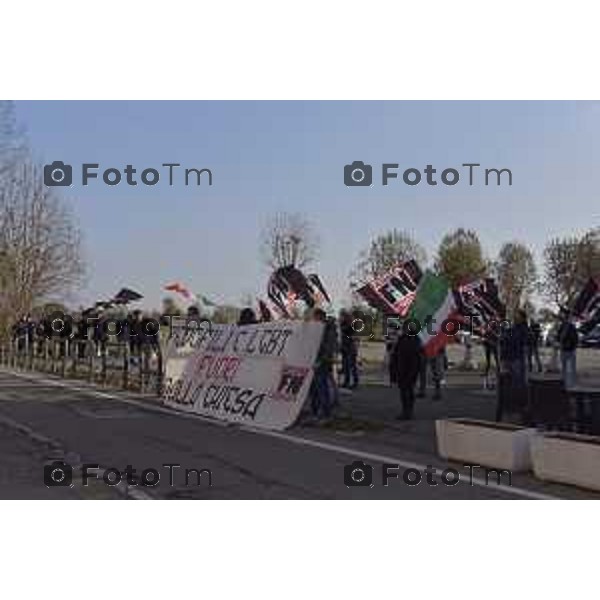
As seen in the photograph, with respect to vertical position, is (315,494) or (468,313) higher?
(468,313)

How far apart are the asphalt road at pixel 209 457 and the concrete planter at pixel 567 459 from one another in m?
0.17

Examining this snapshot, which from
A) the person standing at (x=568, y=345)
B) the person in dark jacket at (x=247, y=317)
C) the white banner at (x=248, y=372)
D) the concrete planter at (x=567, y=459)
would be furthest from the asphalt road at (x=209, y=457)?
the person standing at (x=568, y=345)

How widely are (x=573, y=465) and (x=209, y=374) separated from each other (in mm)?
10221

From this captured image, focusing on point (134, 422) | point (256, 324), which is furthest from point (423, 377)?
point (134, 422)

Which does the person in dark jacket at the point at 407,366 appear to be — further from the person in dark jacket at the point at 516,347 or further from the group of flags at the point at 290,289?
Result: the group of flags at the point at 290,289

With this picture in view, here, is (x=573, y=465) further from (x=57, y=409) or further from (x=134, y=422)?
(x=57, y=409)

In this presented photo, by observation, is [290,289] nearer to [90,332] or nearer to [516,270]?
[90,332]

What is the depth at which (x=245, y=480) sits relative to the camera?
1115cm

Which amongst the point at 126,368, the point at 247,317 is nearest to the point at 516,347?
the point at 247,317

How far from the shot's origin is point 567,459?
35.6 feet

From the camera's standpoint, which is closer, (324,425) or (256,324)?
(324,425)

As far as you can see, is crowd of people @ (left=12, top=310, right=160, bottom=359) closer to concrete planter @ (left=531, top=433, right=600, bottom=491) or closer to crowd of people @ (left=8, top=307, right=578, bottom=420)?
crowd of people @ (left=8, top=307, right=578, bottom=420)

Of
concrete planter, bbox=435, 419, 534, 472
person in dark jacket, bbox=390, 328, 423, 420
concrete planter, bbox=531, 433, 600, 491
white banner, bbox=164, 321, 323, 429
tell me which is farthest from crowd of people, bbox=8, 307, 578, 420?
concrete planter, bbox=531, 433, 600, 491

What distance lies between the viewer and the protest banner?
883 inches
